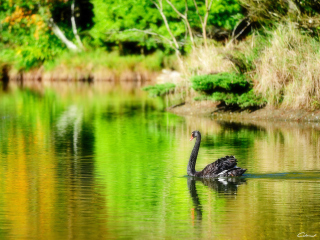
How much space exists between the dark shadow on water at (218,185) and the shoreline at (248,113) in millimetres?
9878

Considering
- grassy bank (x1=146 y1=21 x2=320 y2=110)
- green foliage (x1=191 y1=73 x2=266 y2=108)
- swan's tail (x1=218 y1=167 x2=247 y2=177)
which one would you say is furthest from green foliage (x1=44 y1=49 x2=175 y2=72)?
swan's tail (x1=218 y1=167 x2=247 y2=177)

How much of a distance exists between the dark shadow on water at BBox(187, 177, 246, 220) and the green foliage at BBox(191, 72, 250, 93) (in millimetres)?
10135

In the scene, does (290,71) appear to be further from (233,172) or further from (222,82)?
(233,172)

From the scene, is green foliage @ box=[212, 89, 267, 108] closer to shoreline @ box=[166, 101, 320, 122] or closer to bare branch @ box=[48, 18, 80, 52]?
shoreline @ box=[166, 101, 320, 122]

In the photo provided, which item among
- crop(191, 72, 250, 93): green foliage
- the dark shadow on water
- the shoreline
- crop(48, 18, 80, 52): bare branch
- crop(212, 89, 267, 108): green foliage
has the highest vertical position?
crop(48, 18, 80, 52): bare branch

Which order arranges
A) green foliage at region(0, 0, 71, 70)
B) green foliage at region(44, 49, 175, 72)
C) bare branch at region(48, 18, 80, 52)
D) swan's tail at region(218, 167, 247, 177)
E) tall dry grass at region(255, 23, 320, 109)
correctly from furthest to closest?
1. bare branch at region(48, 18, 80, 52)
2. green foliage at region(0, 0, 71, 70)
3. green foliage at region(44, 49, 175, 72)
4. tall dry grass at region(255, 23, 320, 109)
5. swan's tail at region(218, 167, 247, 177)

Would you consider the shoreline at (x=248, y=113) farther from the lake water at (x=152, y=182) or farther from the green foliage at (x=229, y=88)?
the lake water at (x=152, y=182)

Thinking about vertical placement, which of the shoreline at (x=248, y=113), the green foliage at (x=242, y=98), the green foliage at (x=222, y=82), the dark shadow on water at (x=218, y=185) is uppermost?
the green foliage at (x=222, y=82)

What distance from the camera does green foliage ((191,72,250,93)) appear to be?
74.2ft

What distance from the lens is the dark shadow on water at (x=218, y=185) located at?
36.8 feet

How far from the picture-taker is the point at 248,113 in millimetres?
23734

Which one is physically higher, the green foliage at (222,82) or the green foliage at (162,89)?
the green foliage at (222,82)

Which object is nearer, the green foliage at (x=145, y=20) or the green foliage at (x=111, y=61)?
the green foliage at (x=145, y=20)

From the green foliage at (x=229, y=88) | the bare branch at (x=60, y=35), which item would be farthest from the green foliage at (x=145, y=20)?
the green foliage at (x=229, y=88)
